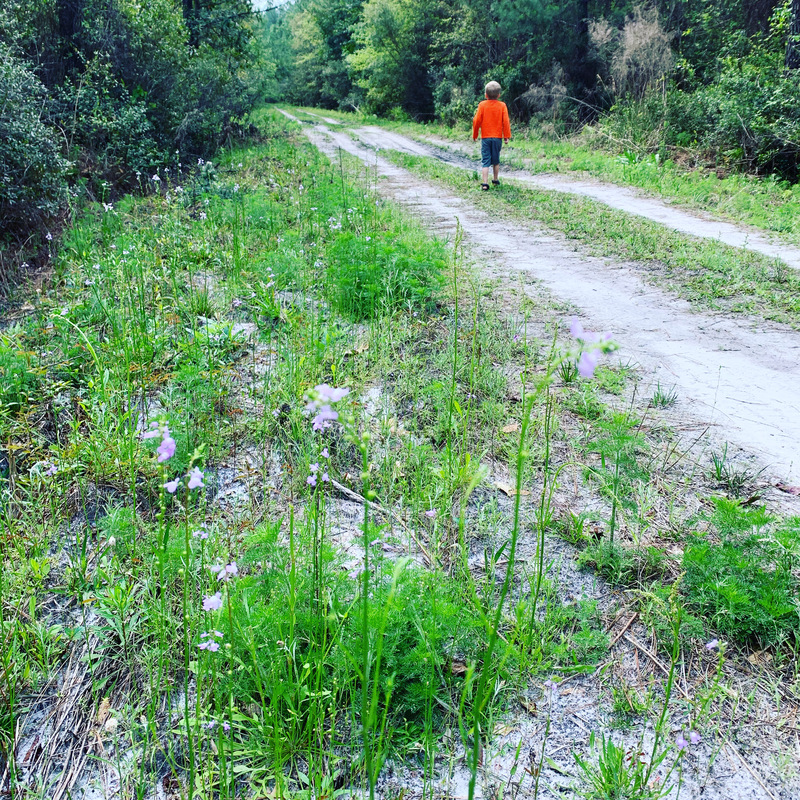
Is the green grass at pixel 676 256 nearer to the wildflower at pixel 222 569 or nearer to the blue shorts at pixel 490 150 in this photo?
the blue shorts at pixel 490 150

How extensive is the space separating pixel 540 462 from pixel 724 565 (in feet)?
3.65

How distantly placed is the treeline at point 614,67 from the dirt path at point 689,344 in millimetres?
7696

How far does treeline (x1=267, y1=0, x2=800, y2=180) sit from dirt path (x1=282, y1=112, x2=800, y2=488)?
7.70 meters

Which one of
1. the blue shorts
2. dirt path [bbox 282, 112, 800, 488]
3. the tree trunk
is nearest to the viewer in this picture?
dirt path [bbox 282, 112, 800, 488]

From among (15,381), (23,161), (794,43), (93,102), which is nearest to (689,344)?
(15,381)

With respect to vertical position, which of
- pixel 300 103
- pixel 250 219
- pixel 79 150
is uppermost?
pixel 300 103

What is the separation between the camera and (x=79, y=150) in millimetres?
8664

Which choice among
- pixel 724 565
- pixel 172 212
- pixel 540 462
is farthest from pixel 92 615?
pixel 172 212

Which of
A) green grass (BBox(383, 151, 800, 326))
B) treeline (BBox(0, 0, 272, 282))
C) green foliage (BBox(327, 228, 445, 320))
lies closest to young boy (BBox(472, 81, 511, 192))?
green grass (BBox(383, 151, 800, 326))

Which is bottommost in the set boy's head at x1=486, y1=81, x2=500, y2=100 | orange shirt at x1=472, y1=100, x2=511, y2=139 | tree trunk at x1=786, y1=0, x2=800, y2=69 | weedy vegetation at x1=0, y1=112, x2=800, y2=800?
weedy vegetation at x1=0, y1=112, x2=800, y2=800

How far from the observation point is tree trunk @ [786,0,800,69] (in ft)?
40.1

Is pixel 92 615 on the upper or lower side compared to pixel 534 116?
lower

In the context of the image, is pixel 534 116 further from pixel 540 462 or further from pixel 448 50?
pixel 540 462

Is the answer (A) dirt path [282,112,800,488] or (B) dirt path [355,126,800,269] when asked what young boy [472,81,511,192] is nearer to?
(B) dirt path [355,126,800,269]
